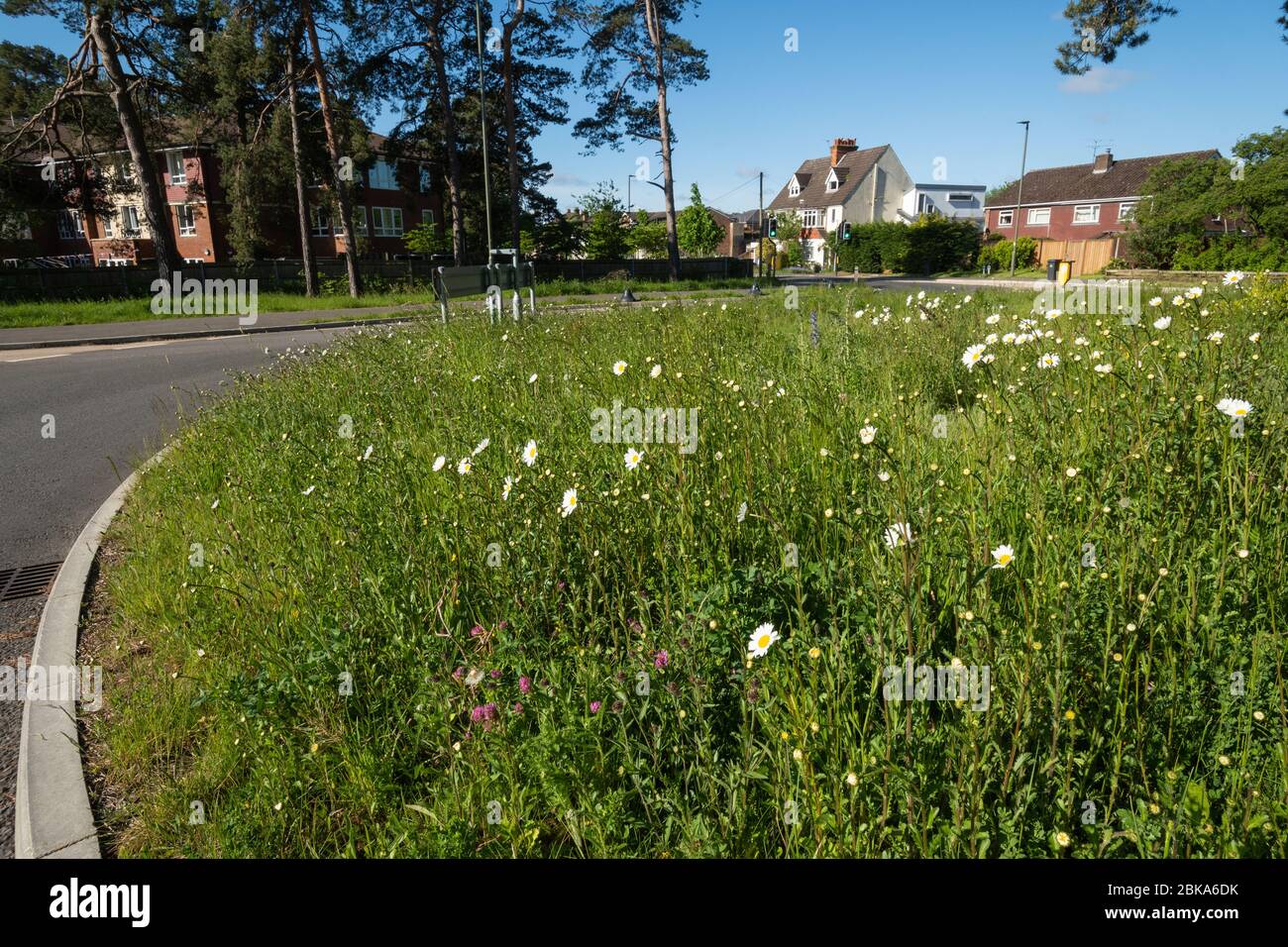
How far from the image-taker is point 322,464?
4664 millimetres

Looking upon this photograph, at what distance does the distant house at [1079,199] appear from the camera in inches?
2323

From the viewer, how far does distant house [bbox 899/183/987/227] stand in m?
77.4

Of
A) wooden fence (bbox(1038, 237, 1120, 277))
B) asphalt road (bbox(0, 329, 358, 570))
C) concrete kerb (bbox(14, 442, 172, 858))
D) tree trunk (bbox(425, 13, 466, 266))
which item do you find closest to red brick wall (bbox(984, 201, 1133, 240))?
wooden fence (bbox(1038, 237, 1120, 277))

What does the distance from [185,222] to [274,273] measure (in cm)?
2419

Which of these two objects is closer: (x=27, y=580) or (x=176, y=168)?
(x=27, y=580)

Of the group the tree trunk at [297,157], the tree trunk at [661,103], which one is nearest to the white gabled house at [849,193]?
the tree trunk at [661,103]

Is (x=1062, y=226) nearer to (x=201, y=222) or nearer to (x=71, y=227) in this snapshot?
(x=201, y=222)

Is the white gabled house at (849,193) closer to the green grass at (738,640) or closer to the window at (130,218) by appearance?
the window at (130,218)

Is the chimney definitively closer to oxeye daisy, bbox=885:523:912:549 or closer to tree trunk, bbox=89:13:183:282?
tree trunk, bbox=89:13:183:282

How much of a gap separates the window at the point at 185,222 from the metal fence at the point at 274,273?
65.5ft

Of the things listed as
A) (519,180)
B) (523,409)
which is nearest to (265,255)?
(519,180)

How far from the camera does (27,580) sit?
476 cm

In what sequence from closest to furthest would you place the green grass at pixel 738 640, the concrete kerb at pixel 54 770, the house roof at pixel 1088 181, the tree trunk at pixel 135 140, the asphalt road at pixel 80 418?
the green grass at pixel 738 640
the concrete kerb at pixel 54 770
the asphalt road at pixel 80 418
the tree trunk at pixel 135 140
the house roof at pixel 1088 181

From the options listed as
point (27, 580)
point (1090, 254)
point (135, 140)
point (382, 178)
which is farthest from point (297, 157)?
point (1090, 254)
